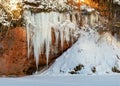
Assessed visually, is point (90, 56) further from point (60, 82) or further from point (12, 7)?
point (60, 82)

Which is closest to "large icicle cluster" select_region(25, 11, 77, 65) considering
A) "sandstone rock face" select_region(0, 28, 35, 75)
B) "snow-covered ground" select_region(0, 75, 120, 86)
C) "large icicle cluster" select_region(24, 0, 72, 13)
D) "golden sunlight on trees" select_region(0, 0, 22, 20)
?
"large icicle cluster" select_region(24, 0, 72, 13)

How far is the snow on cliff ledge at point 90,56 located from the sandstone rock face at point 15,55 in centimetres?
99

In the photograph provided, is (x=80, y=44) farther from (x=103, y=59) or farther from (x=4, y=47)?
(x=4, y=47)

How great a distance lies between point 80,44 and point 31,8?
275 centimetres

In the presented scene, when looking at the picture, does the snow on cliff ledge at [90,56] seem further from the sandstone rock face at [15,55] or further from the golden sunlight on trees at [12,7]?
the golden sunlight on trees at [12,7]

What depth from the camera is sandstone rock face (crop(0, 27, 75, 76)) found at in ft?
55.2

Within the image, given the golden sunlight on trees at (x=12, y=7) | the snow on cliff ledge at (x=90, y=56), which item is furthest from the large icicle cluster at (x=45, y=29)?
the snow on cliff ledge at (x=90, y=56)

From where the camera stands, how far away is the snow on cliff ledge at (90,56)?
648 inches

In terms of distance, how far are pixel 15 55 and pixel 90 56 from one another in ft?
10.8

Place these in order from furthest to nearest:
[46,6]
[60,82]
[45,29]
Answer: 1. [46,6]
2. [45,29]
3. [60,82]

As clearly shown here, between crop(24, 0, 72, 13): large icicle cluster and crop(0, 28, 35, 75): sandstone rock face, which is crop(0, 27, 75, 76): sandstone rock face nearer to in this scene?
crop(0, 28, 35, 75): sandstone rock face

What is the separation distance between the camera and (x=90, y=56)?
55.5 feet

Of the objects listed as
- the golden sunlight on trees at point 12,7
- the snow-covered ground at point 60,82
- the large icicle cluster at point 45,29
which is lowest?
the snow-covered ground at point 60,82

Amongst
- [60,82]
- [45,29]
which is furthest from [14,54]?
[60,82]
